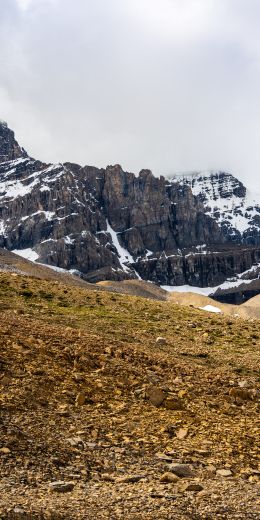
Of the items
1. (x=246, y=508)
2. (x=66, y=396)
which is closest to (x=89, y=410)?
(x=66, y=396)

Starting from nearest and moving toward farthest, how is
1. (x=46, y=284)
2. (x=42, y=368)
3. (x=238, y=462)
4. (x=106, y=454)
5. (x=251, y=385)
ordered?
(x=106, y=454) < (x=238, y=462) < (x=42, y=368) < (x=251, y=385) < (x=46, y=284)

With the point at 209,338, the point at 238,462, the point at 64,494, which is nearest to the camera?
the point at 64,494

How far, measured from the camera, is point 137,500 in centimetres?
975

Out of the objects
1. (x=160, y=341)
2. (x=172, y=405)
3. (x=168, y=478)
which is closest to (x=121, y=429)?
(x=168, y=478)

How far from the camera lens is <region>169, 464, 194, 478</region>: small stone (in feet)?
36.9

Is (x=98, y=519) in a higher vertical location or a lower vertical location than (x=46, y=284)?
lower

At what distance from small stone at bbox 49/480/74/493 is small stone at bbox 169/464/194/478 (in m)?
2.25

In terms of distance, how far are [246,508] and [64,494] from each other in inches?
124

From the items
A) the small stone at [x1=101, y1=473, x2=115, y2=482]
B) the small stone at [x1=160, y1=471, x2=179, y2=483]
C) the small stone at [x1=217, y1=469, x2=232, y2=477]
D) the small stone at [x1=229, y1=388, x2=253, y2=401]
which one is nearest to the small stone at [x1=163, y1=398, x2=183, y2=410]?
the small stone at [x1=229, y1=388, x2=253, y2=401]

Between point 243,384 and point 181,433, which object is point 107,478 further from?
point 243,384

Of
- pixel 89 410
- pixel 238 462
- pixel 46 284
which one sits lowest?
pixel 238 462

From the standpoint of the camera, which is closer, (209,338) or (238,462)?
(238,462)

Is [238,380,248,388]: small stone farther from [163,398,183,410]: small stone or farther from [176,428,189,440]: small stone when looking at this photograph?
[176,428,189,440]: small stone

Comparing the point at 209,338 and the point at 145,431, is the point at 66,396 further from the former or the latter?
the point at 209,338
